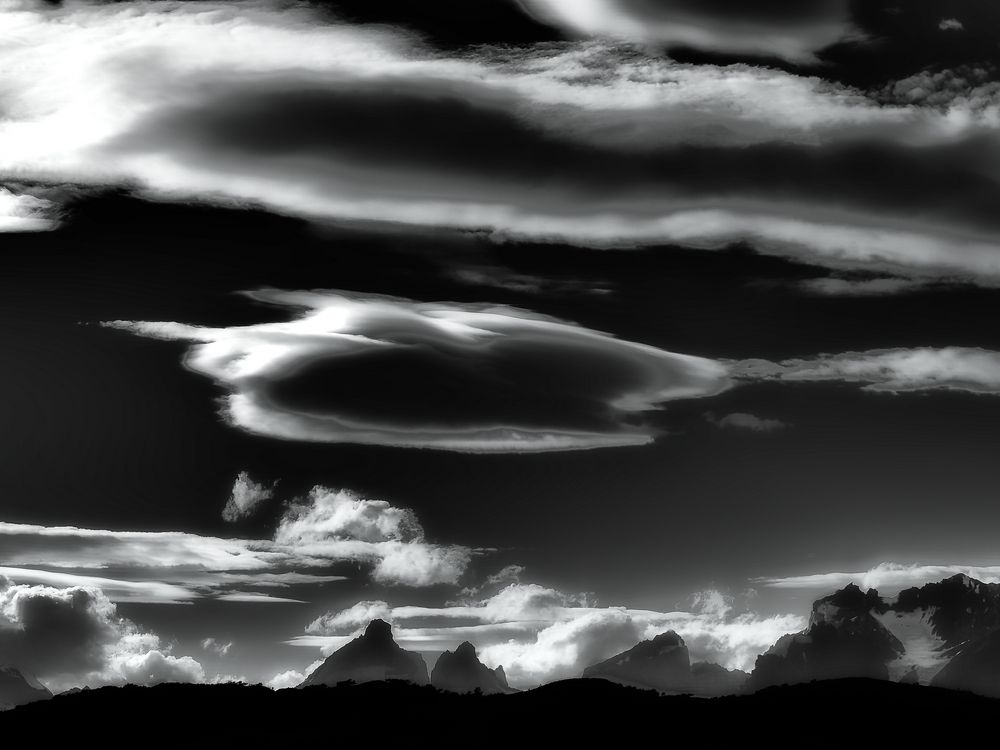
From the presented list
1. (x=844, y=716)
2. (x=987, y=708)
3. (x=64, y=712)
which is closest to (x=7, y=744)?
(x=64, y=712)

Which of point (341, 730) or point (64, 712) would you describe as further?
point (64, 712)

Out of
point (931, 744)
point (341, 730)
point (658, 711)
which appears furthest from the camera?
point (658, 711)

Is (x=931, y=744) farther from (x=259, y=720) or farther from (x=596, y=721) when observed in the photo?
(x=259, y=720)

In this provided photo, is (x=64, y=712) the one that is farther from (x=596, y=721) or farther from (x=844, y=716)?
(x=844, y=716)

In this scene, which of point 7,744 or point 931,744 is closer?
point 931,744

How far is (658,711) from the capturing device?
191 metres

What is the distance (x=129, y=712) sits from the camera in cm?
19875

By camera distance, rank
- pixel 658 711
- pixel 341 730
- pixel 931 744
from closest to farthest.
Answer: pixel 931 744 → pixel 341 730 → pixel 658 711

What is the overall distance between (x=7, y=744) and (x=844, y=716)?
140 metres

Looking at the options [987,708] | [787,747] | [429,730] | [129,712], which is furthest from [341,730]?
[987,708]

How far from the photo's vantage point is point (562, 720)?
187125 mm

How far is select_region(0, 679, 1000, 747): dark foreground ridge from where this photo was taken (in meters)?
174

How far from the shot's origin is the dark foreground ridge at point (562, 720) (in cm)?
17425

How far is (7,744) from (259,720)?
134ft
